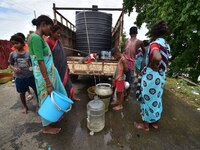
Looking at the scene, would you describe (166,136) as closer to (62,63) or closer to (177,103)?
(177,103)

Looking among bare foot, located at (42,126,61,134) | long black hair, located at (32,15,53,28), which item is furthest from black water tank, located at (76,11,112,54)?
bare foot, located at (42,126,61,134)

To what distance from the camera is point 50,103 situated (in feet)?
5.35

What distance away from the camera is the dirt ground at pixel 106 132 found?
1841mm

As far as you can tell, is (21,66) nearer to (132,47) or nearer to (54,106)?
(54,106)

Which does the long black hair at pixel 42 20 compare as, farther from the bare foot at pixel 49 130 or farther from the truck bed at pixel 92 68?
the truck bed at pixel 92 68

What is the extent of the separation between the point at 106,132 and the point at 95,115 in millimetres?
350

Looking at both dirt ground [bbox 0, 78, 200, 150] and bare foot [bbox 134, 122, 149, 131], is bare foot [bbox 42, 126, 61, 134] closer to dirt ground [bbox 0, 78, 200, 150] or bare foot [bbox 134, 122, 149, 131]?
dirt ground [bbox 0, 78, 200, 150]

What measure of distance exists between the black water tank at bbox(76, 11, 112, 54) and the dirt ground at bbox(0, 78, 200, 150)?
272cm

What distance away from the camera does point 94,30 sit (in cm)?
465

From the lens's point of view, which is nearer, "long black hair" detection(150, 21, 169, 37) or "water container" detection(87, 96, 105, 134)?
"long black hair" detection(150, 21, 169, 37)

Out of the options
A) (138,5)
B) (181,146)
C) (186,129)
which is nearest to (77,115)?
(181,146)

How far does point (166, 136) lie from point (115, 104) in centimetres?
129

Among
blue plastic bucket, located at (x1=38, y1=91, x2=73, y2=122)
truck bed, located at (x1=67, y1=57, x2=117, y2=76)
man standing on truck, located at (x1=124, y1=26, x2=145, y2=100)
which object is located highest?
man standing on truck, located at (x1=124, y1=26, x2=145, y2=100)

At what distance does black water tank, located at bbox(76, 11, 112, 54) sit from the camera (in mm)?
4586
